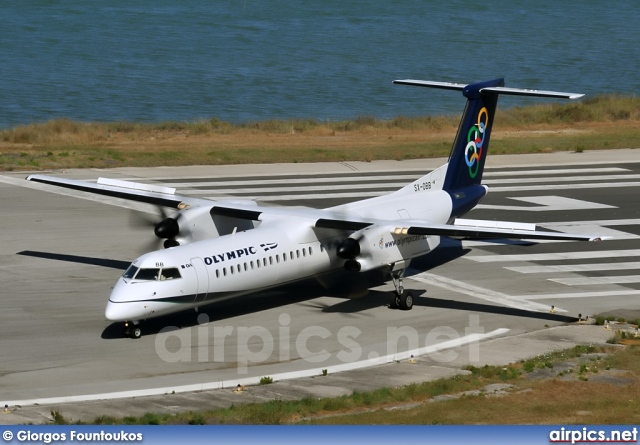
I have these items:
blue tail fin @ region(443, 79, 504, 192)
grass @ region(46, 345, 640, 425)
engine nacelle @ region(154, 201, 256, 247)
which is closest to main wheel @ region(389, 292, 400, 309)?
engine nacelle @ region(154, 201, 256, 247)

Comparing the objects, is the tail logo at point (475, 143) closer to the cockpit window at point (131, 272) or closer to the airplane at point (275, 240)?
the airplane at point (275, 240)

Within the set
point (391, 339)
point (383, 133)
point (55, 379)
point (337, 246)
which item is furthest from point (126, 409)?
point (383, 133)

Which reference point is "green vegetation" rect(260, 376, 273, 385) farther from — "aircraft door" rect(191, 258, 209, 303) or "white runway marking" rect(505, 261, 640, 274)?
"white runway marking" rect(505, 261, 640, 274)

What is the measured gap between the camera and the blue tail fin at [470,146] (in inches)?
1318

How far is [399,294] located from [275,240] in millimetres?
3820

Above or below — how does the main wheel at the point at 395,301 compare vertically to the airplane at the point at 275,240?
below

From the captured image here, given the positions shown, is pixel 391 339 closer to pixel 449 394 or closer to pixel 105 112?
pixel 449 394

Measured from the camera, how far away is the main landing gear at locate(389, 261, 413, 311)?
2880 cm

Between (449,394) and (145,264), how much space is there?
8368mm

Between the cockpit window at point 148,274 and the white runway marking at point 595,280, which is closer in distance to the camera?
the cockpit window at point 148,274

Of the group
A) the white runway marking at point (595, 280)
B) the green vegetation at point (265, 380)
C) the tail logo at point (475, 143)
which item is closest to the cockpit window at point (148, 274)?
the green vegetation at point (265, 380)

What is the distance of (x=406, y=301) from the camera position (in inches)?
1132

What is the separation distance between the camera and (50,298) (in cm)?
2947

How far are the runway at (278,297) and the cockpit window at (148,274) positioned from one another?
157 cm
